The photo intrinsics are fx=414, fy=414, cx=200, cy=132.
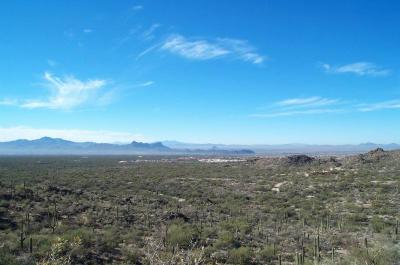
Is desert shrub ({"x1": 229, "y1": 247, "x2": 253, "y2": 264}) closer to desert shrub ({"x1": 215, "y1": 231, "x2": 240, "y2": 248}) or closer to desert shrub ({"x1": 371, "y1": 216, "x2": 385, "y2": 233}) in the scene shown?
desert shrub ({"x1": 215, "y1": 231, "x2": 240, "y2": 248})

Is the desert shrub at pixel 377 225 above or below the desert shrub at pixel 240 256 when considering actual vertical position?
above

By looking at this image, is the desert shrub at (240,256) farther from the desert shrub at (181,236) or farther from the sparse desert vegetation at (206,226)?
the desert shrub at (181,236)

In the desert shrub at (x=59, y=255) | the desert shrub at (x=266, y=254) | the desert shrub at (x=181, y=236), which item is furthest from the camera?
the desert shrub at (x=181, y=236)

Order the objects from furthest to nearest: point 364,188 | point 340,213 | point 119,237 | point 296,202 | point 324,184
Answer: point 324,184 → point 364,188 → point 296,202 → point 340,213 → point 119,237

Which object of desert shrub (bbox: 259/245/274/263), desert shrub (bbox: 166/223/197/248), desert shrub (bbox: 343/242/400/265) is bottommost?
desert shrub (bbox: 259/245/274/263)

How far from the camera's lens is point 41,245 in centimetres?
1641

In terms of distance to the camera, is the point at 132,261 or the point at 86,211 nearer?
the point at 132,261

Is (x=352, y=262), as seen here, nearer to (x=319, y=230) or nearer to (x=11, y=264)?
(x=319, y=230)

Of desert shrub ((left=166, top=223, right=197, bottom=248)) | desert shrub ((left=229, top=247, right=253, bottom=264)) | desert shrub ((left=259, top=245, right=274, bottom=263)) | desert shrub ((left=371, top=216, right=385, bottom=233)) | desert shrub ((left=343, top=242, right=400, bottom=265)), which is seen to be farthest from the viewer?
desert shrub ((left=371, top=216, right=385, bottom=233))

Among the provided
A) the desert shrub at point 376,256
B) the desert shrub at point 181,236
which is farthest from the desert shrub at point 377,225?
the desert shrub at point 181,236

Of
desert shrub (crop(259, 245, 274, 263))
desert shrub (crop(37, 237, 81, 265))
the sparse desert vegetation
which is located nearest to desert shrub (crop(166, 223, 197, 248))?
the sparse desert vegetation

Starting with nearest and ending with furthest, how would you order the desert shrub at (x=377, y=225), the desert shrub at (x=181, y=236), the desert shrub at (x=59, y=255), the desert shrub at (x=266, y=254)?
the desert shrub at (x=59, y=255)
the desert shrub at (x=266, y=254)
the desert shrub at (x=181, y=236)
the desert shrub at (x=377, y=225)

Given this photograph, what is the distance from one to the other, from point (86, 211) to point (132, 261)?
11.8 m

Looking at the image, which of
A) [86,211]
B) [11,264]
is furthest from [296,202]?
[11,264]
